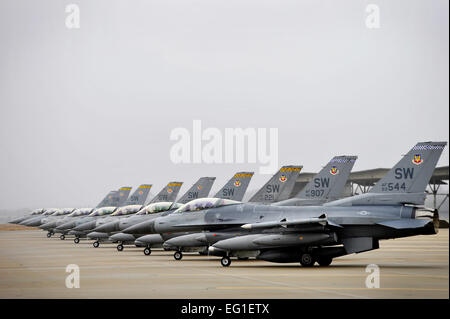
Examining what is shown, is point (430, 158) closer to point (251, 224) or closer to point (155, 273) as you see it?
point (251, 224)

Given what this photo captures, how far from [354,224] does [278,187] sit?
1003cm

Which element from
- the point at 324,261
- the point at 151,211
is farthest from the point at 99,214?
the point at 324,261

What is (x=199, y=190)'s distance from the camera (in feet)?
112

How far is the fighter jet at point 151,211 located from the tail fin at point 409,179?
1240 centimetres

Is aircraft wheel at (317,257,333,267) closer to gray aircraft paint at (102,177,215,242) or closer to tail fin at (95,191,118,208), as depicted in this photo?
gray aircraft paint at (102,177,215,242)

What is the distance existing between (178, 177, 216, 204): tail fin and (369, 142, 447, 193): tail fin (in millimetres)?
13922

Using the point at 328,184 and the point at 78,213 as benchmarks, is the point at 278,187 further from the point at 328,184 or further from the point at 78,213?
the point at 78,213

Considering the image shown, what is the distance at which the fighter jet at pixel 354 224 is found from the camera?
808 inches

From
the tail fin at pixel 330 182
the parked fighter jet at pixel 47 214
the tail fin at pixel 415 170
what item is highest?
the tail fin at pixel 415 170

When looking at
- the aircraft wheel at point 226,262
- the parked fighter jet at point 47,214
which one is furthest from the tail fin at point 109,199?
the aircraft wheel at point 226,262

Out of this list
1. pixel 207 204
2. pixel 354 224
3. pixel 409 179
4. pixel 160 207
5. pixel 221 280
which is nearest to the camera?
pixel 221 280

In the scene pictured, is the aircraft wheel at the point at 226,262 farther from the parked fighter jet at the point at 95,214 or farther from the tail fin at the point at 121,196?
the tail fin at the point at 121,196
